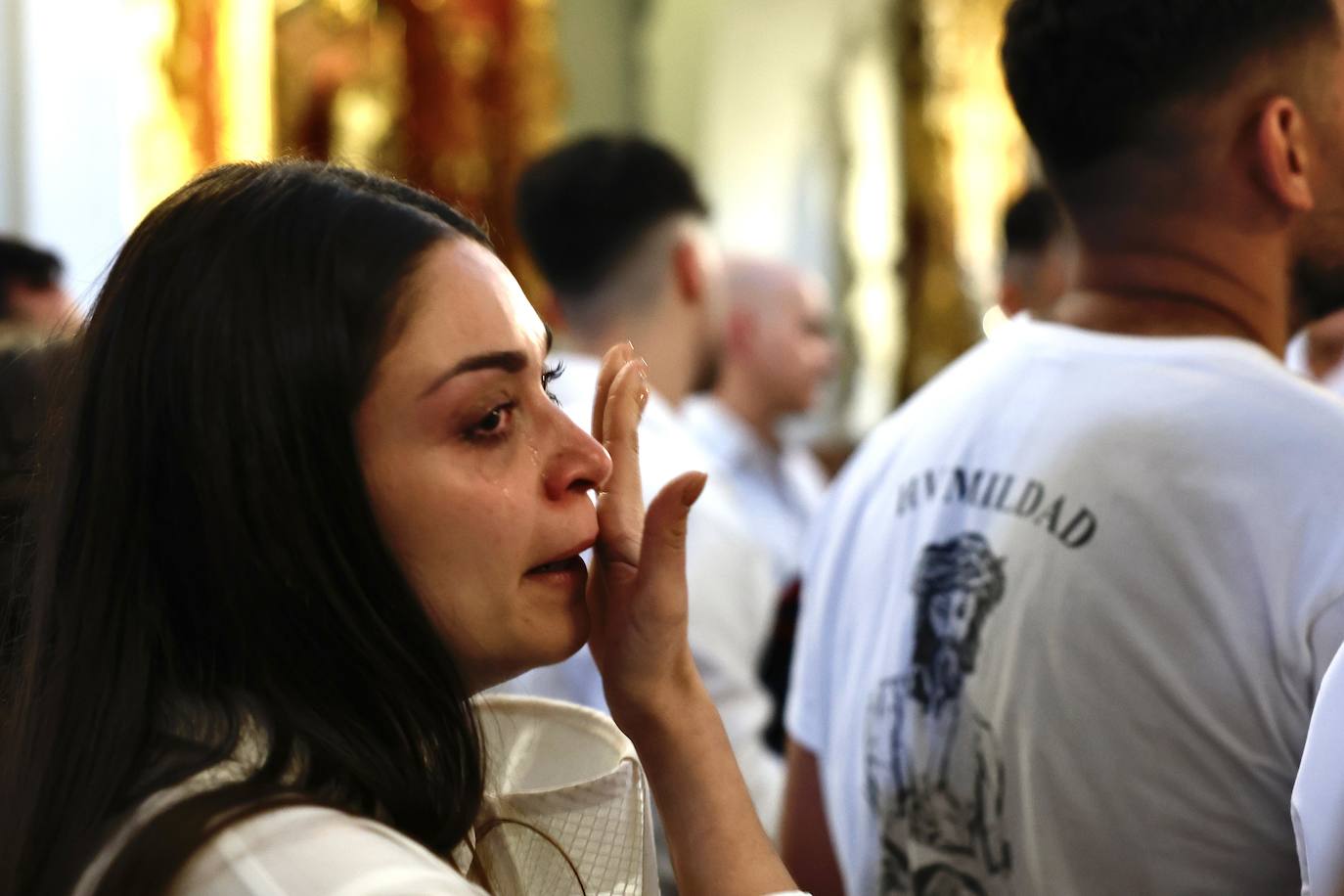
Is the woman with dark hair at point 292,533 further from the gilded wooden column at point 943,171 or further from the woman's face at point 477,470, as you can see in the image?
the gilded wooden column at point 943,171

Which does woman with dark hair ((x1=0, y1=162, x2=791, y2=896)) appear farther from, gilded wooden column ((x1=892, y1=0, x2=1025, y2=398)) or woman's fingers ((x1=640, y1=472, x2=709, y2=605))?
gilded wooden column ((x1=892, y1=0, x2=1025, y2=398))

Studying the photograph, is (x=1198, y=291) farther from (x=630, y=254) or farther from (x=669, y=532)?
(x=630, y=254)

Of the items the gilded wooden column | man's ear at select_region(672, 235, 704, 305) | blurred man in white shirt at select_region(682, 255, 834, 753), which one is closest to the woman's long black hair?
man's ear at select_region(672, 235, 704, 305)

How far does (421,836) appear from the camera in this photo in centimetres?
100

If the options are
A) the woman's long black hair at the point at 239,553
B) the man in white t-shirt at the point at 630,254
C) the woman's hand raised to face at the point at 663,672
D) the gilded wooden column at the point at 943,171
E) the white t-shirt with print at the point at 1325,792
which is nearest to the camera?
the woman's long black hair at the point at 239,553

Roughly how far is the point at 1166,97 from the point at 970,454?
14.8 inches

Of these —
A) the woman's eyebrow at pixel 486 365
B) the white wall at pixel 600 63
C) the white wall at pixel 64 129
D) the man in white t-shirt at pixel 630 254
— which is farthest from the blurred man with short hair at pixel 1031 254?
the woman's eyebrow at pixel 486 365

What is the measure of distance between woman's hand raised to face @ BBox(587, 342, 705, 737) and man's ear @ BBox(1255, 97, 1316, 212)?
62 centimetres

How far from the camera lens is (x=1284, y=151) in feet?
4.78

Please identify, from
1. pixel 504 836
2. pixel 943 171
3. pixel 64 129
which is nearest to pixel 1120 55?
pixel 504 836

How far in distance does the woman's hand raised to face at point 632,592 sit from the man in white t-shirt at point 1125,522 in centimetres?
36

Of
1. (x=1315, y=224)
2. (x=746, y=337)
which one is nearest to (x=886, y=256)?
(x=746, y=337)

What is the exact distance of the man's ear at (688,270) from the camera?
8.91 ft

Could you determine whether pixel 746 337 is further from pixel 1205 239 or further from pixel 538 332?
pixel 538 332
